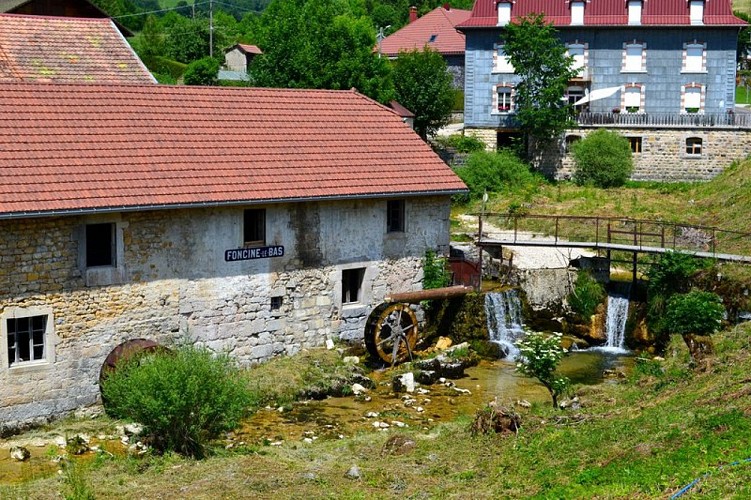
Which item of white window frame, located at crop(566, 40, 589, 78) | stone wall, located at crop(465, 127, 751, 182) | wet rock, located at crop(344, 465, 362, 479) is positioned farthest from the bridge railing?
wet rock, located at crop(344, 465, 362, 479)

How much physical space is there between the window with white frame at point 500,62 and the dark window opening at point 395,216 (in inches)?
818

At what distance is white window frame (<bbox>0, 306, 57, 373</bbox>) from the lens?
1952cm

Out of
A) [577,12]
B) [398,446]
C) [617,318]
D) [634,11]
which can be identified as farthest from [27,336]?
[634,11]

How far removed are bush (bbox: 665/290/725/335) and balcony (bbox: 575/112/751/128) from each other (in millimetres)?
20803

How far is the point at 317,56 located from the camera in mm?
40250

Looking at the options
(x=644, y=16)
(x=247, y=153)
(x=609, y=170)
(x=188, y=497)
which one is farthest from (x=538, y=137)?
(x=188, y=497)

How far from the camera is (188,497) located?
14.9m

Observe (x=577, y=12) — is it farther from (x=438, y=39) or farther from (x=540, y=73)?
(x=438, y=39)

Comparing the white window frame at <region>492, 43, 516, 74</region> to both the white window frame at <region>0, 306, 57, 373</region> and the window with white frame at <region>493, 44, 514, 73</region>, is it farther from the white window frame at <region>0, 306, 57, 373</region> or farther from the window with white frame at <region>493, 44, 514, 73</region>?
the white window frame at <region>0, 306, 57, 373</region>

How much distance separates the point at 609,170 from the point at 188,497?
28623 mm

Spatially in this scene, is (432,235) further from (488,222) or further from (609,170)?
(609,170)

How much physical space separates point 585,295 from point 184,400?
1315cm

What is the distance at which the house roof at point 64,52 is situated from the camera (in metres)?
28.1

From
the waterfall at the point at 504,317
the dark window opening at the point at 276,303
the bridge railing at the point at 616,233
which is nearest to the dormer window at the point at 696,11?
the bridge railing at the point at 616,233
